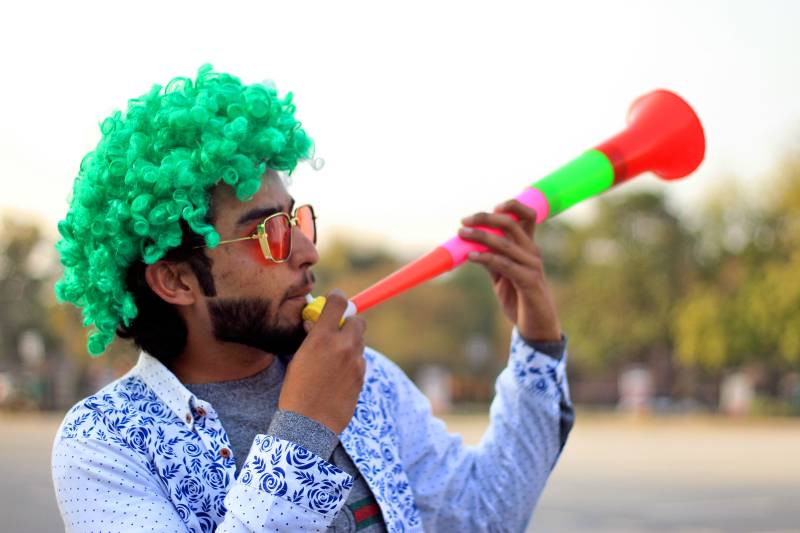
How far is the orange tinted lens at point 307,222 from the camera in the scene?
2162 millimetres

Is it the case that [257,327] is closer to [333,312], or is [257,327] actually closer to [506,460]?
[333,312]

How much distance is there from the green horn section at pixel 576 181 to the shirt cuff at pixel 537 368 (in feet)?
1.05

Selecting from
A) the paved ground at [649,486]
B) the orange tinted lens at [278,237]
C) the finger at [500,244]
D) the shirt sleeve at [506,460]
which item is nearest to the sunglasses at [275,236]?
the orange tinted lens at [278,237]

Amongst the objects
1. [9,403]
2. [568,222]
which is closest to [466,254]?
[9,403]

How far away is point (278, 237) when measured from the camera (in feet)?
6.81

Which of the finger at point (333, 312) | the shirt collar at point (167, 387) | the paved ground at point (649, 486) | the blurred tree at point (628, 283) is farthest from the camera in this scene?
the blurred tree at point (628, 283)

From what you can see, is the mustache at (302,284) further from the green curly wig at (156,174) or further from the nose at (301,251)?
the green curly wig at (156,174)

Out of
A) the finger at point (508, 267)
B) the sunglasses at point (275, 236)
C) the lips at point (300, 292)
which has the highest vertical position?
the finger at point (508, 267)

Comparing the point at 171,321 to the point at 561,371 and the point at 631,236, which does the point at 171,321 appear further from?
the point at 631,236

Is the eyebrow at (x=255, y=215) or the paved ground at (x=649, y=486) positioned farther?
the paved ground at (x=649, y=486)

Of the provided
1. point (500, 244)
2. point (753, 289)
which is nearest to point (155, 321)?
point (500, 244)

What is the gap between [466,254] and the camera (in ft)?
7.16

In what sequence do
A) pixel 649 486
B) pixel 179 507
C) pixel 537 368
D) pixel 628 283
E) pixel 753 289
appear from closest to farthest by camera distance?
pixel 179 507 < pixel 537 368 < pixel 649 486 < pixel 753 289 < pixel 628 283

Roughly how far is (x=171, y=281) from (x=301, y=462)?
1.94 feet
